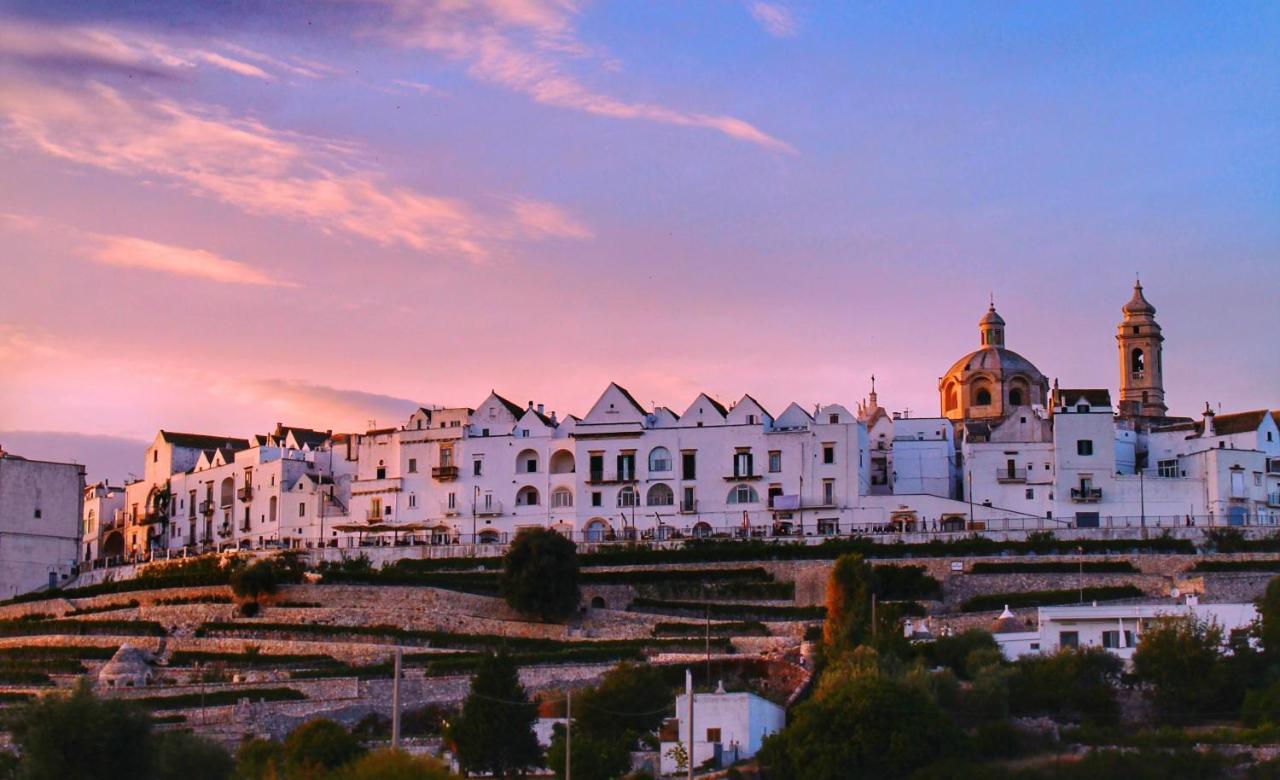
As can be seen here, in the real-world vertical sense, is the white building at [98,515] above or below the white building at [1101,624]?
above

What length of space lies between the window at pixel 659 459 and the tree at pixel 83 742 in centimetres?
3568

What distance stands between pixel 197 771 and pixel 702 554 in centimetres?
A: 3009

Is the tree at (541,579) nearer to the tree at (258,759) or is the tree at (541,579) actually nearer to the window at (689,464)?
the window at (689,464)

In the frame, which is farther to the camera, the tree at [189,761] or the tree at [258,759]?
the tree at [258,759]

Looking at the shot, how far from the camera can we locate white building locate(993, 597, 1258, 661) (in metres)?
65.6

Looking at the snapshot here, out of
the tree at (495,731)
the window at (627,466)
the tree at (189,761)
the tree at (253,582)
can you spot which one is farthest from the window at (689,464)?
the tree at (189,761)

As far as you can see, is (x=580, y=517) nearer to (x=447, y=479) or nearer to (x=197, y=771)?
(x=447, y=479)

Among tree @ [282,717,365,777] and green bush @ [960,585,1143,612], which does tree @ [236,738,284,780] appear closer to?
tree @ [282,717,365,777]

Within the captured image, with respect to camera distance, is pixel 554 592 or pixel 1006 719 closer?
pixel 1006 719

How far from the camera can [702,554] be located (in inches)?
3130

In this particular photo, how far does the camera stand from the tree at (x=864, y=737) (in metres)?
54.6

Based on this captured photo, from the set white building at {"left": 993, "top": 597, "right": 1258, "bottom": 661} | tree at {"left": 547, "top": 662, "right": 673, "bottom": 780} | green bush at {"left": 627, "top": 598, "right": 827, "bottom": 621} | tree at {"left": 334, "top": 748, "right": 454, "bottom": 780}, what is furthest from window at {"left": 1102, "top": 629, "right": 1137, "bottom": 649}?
tree at {"left": 334, "top": 748, "right": 454, "bottom": 780}

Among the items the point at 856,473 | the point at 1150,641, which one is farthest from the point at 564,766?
the point at 856,473

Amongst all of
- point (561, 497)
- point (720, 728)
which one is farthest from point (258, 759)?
point (561, 497)
